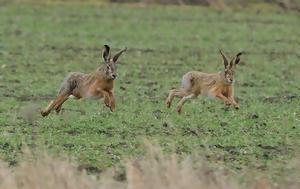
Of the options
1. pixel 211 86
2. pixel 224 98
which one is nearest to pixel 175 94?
pixel 211 86

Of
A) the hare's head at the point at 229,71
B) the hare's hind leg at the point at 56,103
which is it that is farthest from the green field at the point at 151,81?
the hare's head at the point at 229,71

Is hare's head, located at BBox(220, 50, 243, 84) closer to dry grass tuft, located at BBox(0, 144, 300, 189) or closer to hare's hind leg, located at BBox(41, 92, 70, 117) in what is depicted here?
hare's hind leg, located at BBox(41, 92, 70, 117)

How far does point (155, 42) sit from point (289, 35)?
385cm

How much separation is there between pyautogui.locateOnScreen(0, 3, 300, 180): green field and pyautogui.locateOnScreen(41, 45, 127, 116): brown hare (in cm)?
21

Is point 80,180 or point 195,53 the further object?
point 195,53

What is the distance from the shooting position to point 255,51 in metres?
26.1

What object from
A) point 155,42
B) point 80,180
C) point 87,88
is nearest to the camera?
point 80,180

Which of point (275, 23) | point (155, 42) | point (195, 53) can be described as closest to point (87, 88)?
point (195, 53)

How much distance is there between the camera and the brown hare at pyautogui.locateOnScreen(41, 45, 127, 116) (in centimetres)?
1534

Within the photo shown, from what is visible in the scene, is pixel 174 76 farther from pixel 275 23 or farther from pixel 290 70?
pixel 275 23

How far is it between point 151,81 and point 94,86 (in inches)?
190

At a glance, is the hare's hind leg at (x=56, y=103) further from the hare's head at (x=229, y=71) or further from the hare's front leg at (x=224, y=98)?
the hare's head at (x=229, y=71)

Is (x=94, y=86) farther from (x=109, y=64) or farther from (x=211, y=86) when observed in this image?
(x=211, y=86)

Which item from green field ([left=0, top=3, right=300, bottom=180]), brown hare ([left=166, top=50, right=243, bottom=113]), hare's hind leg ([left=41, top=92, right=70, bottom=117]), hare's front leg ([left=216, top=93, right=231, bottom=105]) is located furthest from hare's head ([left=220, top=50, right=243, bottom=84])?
hare's hind leg ([left=41, top=92, right=70, bottom=117])
